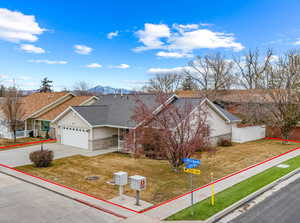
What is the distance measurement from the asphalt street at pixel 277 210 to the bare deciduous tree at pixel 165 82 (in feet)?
153

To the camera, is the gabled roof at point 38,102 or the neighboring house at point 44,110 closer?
the neighboring house at point 44,110

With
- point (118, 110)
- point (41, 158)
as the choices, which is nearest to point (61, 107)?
point (118, 110)

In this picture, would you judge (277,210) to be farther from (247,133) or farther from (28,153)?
(28,153)

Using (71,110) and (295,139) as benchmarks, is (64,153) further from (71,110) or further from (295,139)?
(295,139)

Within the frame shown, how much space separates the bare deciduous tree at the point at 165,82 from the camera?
187 feet

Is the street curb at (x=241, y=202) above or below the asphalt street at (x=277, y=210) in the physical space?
above

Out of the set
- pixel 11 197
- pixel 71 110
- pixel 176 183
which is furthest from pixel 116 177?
pixel 71 110

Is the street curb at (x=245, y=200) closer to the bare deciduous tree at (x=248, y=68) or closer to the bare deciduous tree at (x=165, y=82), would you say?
the bare deciduous tree at (x=248, y=68)

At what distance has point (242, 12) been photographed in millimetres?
24016

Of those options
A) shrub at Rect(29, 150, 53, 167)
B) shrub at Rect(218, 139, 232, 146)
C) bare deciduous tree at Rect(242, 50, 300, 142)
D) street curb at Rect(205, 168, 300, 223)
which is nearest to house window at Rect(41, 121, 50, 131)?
shrub at Rect(29, 150, 53, 167)

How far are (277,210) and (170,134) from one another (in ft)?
20.6

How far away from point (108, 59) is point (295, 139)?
31.2m

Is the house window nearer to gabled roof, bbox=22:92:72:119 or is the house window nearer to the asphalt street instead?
gabled roof, bbox=22:92:72:119

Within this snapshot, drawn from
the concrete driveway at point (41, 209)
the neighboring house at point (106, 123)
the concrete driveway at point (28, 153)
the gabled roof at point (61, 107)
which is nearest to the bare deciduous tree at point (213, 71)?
the neighboring house at point (106, 123)
